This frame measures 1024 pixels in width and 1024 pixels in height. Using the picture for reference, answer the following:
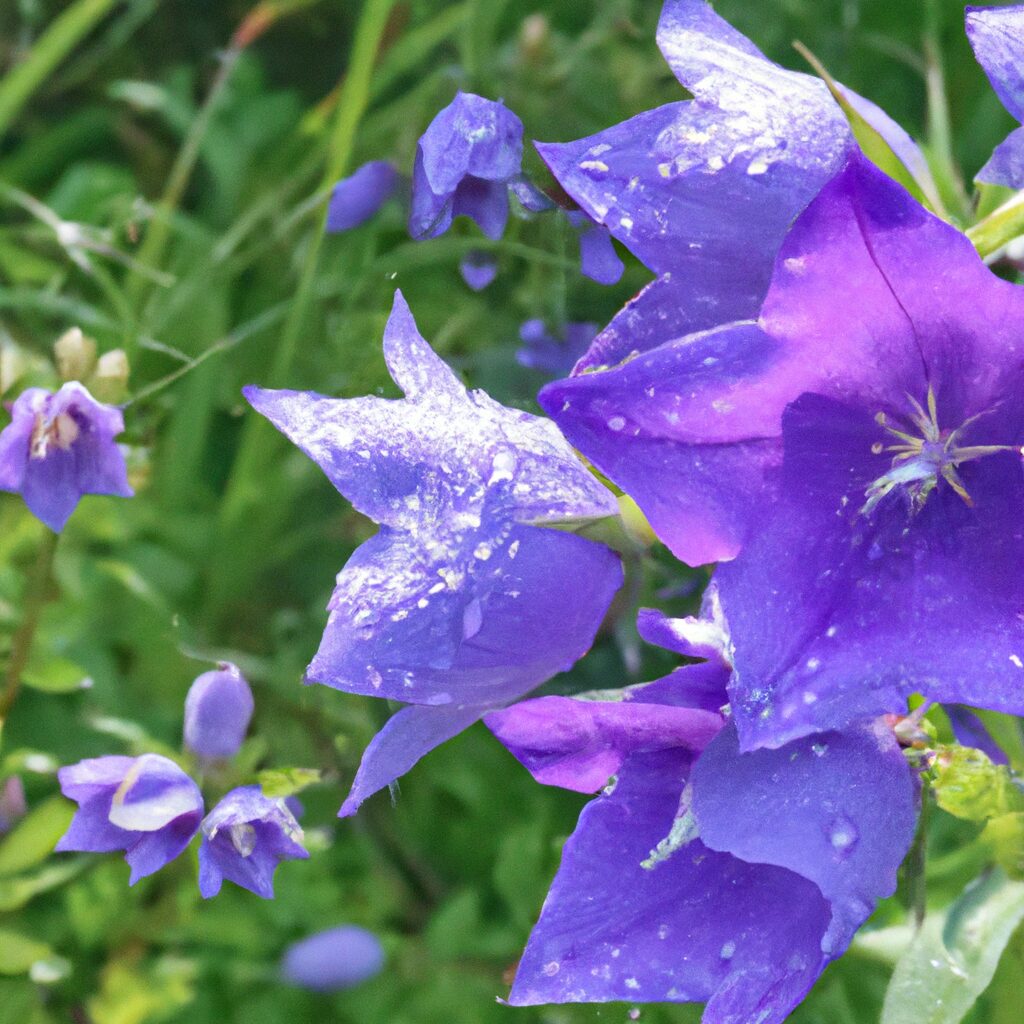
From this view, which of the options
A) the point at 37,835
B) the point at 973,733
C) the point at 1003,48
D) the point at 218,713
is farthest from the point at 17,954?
the point at 1003,48

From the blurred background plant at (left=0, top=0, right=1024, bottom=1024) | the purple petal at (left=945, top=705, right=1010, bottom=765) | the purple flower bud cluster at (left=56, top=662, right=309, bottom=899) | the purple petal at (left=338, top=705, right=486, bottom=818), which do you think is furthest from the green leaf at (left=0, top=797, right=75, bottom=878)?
the purple petal at (left=945, top=705, right=1010, bottom=765)

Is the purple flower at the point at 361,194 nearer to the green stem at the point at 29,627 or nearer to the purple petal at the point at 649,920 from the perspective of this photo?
the green stem at the point at 29,627

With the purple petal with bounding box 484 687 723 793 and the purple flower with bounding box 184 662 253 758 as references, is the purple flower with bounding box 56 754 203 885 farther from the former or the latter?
the purple petal with bounding box 484 687 723 793

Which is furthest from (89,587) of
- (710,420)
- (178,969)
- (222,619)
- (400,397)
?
(710,420)

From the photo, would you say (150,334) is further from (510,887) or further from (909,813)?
(909,813)

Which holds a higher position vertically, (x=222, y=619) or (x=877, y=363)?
(x=877, y=363)

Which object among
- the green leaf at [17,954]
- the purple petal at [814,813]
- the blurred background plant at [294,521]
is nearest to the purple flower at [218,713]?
the blurred background plant at [294,521]
